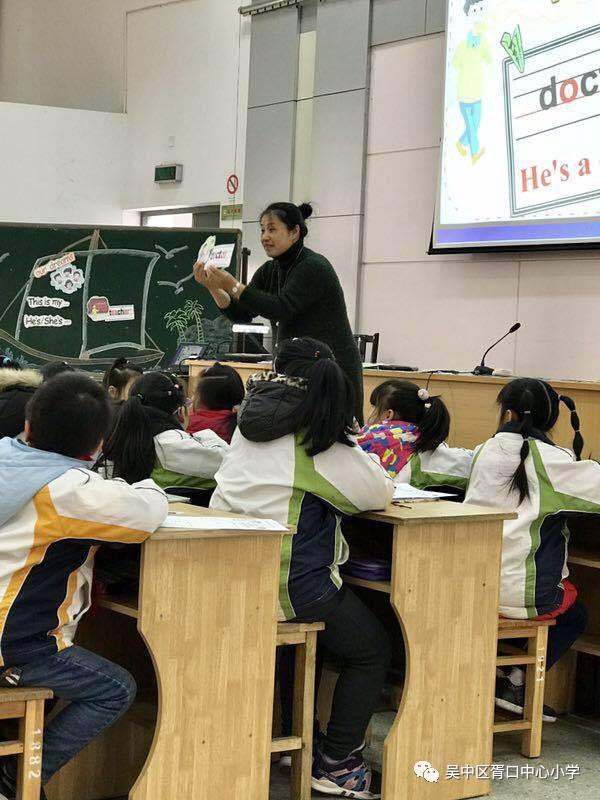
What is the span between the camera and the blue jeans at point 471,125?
607 centimetres

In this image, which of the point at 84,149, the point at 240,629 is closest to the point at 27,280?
the point at 84,149

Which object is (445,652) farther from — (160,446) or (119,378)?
(119,378)

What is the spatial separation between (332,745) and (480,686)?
430mm

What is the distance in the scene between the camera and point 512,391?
320 cm

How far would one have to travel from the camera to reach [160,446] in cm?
309

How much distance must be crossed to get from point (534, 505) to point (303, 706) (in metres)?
0.94

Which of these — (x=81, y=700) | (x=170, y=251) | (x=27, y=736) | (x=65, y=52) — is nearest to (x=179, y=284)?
(x=170, y=251)

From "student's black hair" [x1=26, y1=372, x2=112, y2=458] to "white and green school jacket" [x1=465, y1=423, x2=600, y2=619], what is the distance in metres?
1.40

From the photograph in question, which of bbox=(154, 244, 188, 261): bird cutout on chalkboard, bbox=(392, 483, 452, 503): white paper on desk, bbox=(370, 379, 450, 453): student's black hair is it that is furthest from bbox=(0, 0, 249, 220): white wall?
bbox=(392, 483, 452, 503): white paper on desk

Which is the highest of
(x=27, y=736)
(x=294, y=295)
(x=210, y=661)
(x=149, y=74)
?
(x=149, y=74)

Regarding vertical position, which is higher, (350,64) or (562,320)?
(350,64)

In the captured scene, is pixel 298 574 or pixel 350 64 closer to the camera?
pixel 298 574

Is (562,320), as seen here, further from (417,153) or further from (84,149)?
(84,149)

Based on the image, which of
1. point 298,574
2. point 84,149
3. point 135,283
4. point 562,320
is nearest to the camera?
point 298,574
